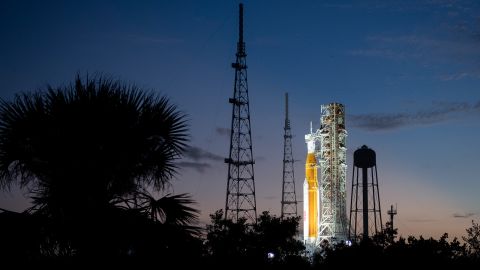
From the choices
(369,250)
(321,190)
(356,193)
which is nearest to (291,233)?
(356,193)

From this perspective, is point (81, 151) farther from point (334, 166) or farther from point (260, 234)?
point (334, 166)

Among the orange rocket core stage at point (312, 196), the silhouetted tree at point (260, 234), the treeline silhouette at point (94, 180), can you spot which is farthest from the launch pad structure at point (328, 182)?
the treeline silhouette at point (94, 180)

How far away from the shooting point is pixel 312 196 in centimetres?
10856

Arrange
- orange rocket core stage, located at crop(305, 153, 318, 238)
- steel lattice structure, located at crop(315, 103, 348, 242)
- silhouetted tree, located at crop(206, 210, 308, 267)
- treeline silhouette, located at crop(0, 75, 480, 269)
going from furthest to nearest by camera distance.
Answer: orange rocket core stage, located at crop(305, 153, 318, 238) → steel lattice structure, located at crop(315, 103, 348, 242) → silhouetted tree, located at crop(206, 210, 308, 267) → treeline silhouette, located at crop(0, 75, 480, 269)

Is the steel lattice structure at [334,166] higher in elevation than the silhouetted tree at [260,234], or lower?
higher

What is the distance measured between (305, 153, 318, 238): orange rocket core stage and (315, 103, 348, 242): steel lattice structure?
3768 mm

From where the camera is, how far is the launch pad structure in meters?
101

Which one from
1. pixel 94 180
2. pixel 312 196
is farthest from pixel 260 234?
pixel 312 196

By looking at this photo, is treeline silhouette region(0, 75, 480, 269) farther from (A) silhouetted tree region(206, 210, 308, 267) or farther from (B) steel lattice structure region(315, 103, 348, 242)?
(B) steel lattice structure region(315, 103, 348, 242)

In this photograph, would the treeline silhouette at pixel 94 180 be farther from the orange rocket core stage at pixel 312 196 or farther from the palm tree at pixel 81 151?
the orange rocket core stage at pixel 312 196

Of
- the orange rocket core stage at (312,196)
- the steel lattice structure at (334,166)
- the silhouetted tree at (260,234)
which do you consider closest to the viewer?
the silhouetted tree at (260,234)

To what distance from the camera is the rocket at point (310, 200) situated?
354 feet

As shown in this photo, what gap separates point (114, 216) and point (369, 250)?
9.36m

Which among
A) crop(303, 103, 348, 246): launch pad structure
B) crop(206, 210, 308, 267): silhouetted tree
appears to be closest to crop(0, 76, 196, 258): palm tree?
crop(206, 210, 308, 267): silhouetted tree
